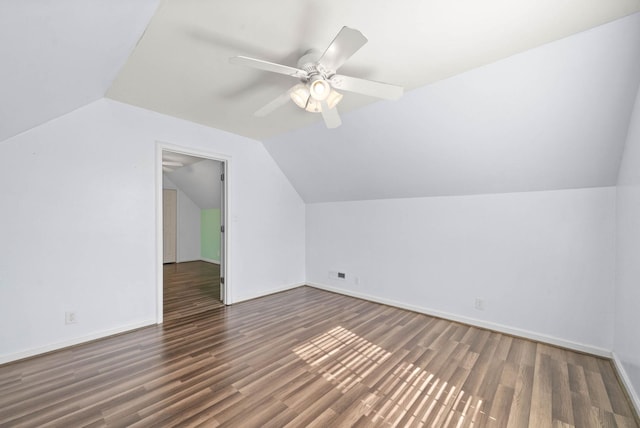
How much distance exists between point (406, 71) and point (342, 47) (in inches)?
32.5

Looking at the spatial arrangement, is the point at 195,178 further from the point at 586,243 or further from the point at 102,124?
the point at 586,243

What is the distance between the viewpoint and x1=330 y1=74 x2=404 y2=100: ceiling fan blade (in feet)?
5.76

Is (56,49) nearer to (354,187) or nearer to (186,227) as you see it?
(354,187)

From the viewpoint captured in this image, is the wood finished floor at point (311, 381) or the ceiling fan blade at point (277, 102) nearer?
the wood finished floor at point (311, 381)

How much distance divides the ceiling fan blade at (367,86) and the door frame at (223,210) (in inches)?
88.9

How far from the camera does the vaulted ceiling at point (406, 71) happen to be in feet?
4.73

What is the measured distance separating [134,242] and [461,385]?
335 cm

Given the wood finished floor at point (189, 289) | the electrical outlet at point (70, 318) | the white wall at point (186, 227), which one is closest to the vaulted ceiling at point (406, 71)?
the electrical outlet at point (70, 318)

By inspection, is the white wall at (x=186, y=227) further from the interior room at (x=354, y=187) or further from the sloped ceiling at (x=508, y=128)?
the sloped ceiling at (x=508, y=128)

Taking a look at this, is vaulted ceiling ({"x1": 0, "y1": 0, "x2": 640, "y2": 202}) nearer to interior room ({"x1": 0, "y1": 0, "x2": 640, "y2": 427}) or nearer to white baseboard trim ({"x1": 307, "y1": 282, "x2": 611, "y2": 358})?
interior room ({"x1": 0, "y1": 0, "x2": 640, "y2": 427})

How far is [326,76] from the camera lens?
1.80 metres

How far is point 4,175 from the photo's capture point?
2146 mm

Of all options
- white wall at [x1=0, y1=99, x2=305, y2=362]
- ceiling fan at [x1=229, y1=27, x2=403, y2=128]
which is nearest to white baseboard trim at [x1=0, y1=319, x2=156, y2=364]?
white wall at [x1=0, y1=99, x2=305, y2=362]

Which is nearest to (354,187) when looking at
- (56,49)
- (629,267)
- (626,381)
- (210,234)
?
(629,267)
